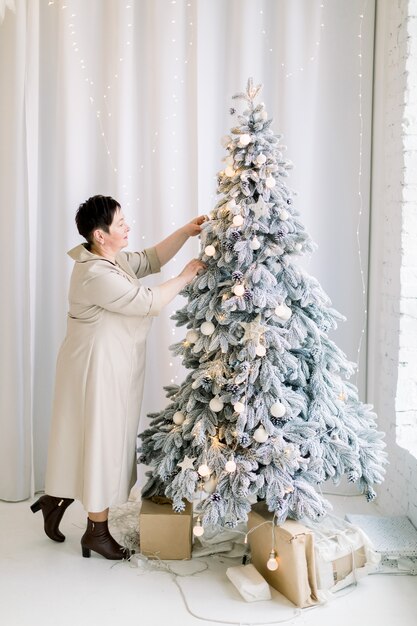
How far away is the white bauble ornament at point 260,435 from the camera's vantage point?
259cm

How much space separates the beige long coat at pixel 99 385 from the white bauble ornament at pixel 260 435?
0.61m

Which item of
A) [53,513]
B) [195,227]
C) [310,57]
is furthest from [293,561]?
[310,57]

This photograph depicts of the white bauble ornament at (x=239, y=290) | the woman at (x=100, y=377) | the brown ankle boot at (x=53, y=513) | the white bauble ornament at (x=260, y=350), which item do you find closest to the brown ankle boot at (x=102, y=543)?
the woman at (x=100, y=377)

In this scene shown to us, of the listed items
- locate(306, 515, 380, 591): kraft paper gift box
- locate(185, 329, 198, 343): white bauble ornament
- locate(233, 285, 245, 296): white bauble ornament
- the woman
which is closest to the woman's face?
the woman

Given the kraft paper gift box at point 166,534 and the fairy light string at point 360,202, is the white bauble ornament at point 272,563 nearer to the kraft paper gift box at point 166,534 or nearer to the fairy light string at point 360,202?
the kraft paper gift box at point 166,534

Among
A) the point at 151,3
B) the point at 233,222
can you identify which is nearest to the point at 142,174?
the point at 151,3

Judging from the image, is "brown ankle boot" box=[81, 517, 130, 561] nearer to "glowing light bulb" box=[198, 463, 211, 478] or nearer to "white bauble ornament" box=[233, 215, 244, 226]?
"glowing light bulb" box=[198, 463, 211, 478]

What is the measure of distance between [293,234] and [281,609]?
1.33 m

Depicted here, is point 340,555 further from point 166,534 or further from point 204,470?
point 166,534

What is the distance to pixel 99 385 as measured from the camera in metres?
2.88

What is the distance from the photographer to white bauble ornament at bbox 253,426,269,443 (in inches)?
102

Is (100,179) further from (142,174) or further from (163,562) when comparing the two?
(163,562)

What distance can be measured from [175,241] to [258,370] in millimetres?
840

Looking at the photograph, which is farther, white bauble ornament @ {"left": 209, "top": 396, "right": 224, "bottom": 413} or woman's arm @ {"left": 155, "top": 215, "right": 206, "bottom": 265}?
woman's arm @ {"left": 155, "top": 215, "right": 206, "bottom": 265}
